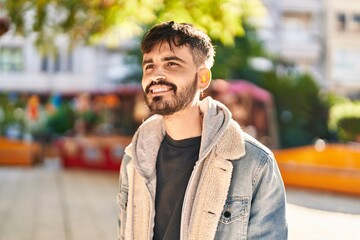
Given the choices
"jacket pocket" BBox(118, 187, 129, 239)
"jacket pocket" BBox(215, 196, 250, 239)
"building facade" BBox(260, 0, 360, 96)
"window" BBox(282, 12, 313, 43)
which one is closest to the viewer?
"jacket pocket" BBox(215, 196, 250, 239)

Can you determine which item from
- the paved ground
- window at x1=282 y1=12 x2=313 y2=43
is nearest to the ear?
the paved ground

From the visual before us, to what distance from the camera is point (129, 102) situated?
2502 centimetres

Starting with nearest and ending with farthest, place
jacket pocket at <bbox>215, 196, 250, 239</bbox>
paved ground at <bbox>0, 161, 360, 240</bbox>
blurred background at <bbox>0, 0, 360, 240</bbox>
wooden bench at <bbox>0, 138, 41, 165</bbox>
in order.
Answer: jacket pocket at <bbox>215, 196, 250, 239</bbox>
blurred background at <bbox>0, 0, 360, 240</bbox>
paved ground at <bbox>0, 161, 360, 240</bbox>
wooden bench at <bbox>0, 138, 41, 165</bbox>

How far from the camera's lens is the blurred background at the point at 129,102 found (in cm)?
888

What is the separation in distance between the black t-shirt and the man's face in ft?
0.62

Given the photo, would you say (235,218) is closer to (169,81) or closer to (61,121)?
(169,81)

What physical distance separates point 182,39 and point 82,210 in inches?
366

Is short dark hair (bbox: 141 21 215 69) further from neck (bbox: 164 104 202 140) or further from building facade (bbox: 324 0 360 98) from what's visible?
building facade (bbox: 324 0 360 98)

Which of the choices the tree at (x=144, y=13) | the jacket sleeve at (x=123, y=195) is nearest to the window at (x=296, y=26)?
the tree at (x=144, y=13)

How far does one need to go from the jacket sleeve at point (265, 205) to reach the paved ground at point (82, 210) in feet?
13.5

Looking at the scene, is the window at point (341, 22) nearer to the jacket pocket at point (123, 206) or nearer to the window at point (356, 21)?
the window at point (356, 21)

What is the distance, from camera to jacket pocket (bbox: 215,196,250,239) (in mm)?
2904

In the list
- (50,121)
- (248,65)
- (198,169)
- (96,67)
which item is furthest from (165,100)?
(96,67)

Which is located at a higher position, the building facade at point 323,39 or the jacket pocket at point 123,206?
the building facade at point 323,39
